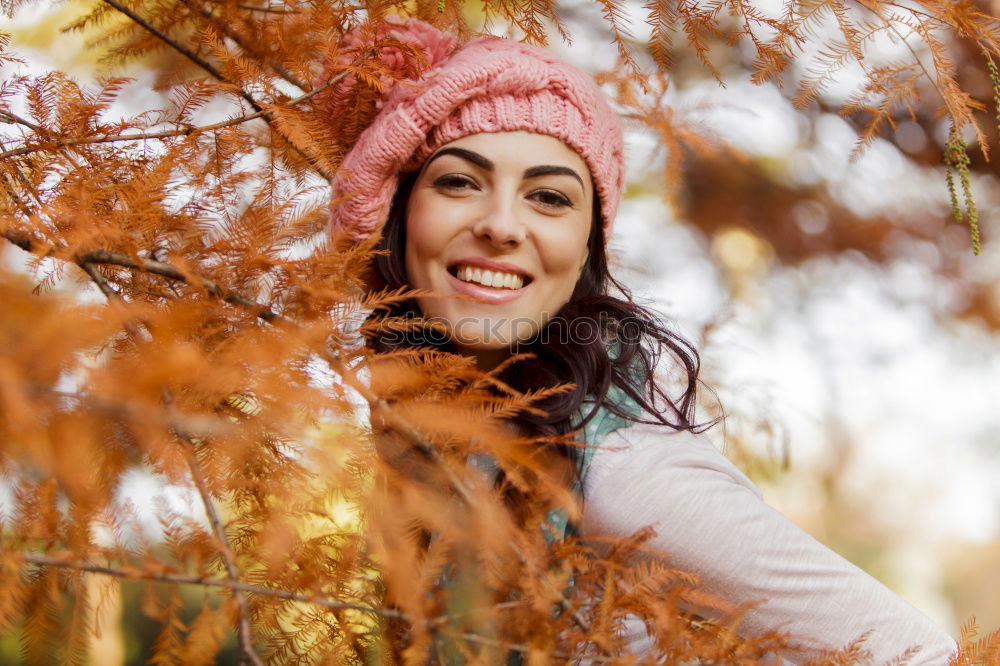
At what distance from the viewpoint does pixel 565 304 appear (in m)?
1.50

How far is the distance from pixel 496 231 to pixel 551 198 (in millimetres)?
138

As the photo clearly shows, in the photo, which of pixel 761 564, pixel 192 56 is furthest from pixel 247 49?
pixel 761 564

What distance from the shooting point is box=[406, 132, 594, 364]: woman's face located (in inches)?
53.4

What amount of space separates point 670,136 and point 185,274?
136 centimetres

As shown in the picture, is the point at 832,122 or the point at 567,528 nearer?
the point at 567,528

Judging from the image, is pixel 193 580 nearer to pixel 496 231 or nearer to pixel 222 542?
pixel 222 542

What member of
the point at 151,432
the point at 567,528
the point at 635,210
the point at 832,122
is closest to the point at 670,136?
the point at 567,528

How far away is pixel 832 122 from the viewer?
2.92 metres

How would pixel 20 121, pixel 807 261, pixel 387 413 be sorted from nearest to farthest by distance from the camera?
pixel 387 413 < pixel 20 121 < pixel 807 261

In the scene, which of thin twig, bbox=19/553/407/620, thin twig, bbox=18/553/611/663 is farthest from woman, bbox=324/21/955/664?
thin twig, bbox=19/553/407/620

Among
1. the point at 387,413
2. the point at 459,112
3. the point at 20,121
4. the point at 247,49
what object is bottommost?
the point at 387,413

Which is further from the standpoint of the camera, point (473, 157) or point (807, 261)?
point (807, 261)

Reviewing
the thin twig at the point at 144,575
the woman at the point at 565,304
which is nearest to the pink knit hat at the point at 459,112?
the woman at the point at 565,304

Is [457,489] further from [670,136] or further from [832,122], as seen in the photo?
[832,122]
